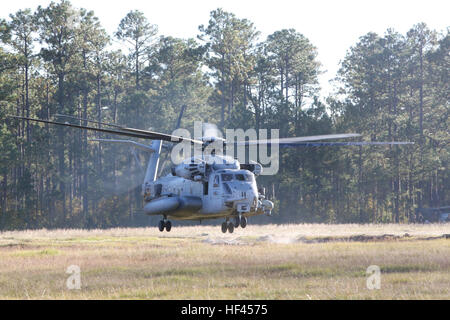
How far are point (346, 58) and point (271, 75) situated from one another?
11.3m

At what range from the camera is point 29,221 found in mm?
70438

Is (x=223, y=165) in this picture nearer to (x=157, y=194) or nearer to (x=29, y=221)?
(x=157, y=194)

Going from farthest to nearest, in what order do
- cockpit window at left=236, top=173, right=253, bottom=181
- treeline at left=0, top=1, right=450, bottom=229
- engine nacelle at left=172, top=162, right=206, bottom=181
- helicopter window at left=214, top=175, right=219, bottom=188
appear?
treeline at left=0, top=1, right=450, bottom=229, engine nacelle at left=172, top=162, right=206, bottom=181, helicopter window at left=214, top=175, right=219, bottom=188, cockpit window at left=236, top=173, right=253, bottom=181

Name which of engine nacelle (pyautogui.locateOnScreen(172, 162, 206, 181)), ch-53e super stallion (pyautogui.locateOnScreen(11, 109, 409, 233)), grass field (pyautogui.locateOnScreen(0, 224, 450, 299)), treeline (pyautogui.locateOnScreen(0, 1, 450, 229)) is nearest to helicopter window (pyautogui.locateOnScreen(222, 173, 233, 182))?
ch-53e super stallion (pyautogui.locateOnScreen(11, 109, 409, 233))

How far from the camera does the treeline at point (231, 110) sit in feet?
236

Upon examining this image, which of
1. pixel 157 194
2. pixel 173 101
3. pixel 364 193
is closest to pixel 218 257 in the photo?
pixel 157 194

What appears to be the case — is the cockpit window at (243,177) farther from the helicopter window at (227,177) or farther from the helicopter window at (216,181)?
the helicopter window at (216,181)

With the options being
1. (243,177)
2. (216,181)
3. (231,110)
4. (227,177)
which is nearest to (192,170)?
(216,181)

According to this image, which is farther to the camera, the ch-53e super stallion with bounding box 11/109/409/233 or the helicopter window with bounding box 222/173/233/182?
the helicopter window with bounding box 222/173/233/182

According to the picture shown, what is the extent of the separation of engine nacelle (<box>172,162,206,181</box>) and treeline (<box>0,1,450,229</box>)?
3937cm

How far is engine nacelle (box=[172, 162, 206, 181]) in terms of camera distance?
29.3 m

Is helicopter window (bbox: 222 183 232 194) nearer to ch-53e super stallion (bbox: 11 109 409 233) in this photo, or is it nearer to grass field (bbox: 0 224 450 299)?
ch-53e super stallion (bbox: 11 109 409 233)

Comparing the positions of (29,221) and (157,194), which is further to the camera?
(29,221)

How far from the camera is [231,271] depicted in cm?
2381
